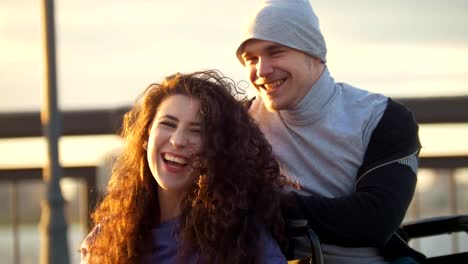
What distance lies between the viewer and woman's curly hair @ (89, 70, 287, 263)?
3498mm

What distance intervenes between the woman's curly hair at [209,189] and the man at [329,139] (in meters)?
0.16

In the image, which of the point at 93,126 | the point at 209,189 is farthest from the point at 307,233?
the point at 93,126

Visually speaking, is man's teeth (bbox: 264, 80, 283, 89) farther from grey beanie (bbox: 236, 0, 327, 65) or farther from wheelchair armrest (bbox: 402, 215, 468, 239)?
wheelchair armrest (bbox: 402, 215, 468, 239)

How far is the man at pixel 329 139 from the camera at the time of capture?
12.2ft

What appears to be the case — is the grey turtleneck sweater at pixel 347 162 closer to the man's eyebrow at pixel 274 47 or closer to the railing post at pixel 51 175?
the man's eyebrow at pixel 274 47

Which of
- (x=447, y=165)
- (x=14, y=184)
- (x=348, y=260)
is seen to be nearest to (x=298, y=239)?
(x=348, y=260)

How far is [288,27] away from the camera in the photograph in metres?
3.78

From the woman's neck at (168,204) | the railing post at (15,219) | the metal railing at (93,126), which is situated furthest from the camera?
the railing post at (15,219)

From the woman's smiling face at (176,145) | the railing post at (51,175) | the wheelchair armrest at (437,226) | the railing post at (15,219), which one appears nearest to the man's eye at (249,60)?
the woman's smiling face at (176,145)

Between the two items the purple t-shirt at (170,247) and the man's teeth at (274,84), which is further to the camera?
the man's teeth at (274,84)

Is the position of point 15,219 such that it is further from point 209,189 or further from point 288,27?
point 209,189

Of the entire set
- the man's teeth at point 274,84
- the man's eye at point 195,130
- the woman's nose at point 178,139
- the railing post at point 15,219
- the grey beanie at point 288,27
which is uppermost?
the grey beanie at point 288,27

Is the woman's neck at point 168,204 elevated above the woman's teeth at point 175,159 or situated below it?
below

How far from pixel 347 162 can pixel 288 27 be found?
42 centimetres
